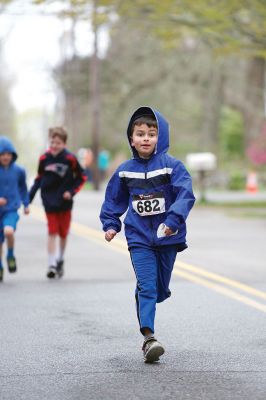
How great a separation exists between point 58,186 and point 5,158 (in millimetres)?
738

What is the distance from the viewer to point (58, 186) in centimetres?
1159

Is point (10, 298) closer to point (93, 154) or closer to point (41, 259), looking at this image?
point (41, 259)

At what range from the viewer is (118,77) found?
152 feet

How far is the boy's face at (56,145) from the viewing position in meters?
11.4

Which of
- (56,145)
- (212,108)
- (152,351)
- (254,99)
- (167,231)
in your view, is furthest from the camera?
(212,108)

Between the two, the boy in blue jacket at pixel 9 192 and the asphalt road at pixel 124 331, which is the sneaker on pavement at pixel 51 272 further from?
the boy in blue jacket at pixel 9 192

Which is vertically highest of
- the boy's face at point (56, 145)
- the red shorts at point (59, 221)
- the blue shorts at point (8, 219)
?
the boy's face at point (56, 145)

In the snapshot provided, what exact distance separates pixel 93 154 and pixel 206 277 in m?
32.1

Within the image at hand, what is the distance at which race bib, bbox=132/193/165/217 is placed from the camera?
6.88m

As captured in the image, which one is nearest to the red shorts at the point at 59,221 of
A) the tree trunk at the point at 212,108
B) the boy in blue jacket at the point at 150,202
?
the boy in blue jacket at the point at 150,202

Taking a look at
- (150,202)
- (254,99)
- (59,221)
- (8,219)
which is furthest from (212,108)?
(150,202)

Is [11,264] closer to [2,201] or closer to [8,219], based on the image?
[8,219]

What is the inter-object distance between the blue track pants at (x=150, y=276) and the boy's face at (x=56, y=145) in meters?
4.63

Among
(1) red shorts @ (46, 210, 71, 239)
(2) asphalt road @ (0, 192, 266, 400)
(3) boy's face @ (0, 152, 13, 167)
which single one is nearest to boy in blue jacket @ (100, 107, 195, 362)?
(2) asphalt road @ (0, 192, 266, 400)
